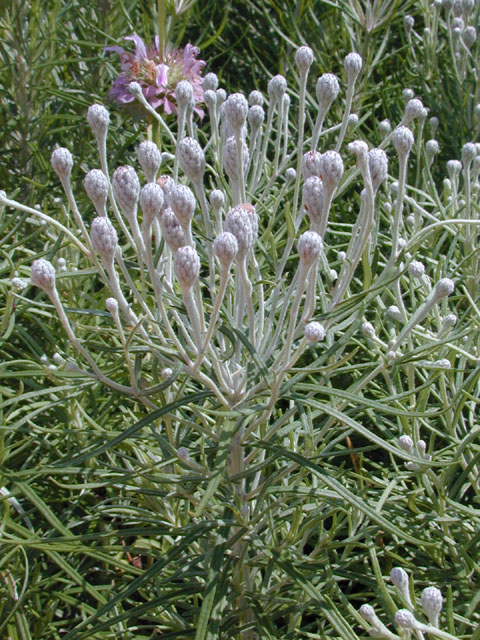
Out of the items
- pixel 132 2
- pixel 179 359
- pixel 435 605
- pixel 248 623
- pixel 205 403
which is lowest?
pixel 248 623

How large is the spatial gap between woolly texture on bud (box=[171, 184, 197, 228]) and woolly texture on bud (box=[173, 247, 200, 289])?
0.21 feet

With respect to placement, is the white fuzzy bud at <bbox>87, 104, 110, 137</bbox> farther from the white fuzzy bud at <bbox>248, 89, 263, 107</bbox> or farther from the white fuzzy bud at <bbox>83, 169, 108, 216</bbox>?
the white fuzzy bud at <bbox>248, 89, 263, 107</bbox>

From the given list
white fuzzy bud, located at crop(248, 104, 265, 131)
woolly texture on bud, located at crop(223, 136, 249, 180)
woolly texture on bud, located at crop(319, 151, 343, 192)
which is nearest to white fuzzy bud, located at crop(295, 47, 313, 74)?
white fuzzy bud, located at crop(248, 104, 265, 131)

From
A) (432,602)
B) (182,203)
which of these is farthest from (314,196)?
(432,602)

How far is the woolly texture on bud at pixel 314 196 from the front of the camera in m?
0.81

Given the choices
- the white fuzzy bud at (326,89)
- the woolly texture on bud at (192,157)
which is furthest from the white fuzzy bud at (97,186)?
the white fuzzy bud at (326,89)

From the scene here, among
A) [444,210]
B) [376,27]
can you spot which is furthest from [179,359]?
[376,27]

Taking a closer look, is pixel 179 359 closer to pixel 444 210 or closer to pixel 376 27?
pixel 444 210

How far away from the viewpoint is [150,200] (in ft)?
2.66

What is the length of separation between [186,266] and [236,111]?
0.87 ft

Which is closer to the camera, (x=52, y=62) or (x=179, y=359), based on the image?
(x=179, y=359)

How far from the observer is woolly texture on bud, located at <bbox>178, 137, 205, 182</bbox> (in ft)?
2.97

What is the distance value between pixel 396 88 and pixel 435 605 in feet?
5.14

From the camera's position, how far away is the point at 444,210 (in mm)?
1434
